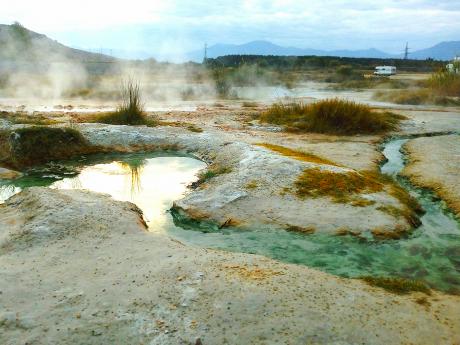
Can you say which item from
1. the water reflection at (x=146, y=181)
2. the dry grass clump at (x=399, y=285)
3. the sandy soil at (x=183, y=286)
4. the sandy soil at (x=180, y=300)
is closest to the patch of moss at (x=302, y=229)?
the sandy soil at (x=183, y=286)

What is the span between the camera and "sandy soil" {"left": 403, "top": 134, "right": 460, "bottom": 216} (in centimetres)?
684

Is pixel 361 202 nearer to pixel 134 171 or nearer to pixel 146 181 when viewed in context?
pixel 146 181

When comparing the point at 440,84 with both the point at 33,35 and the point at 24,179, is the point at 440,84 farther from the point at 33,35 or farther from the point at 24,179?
the point at 33,35

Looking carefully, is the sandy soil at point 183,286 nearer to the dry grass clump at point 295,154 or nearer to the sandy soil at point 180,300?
the sandy soil at point 180,300

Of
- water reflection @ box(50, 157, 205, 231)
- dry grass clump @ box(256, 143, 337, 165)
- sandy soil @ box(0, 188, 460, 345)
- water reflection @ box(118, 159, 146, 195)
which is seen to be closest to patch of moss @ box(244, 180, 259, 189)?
water reflection @ box(50, 157, 205, 231)

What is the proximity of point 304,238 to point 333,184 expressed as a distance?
1.44 meters

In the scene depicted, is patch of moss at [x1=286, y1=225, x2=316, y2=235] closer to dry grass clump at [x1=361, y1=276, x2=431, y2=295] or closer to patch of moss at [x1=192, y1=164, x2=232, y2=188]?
dry grass clump at [x1=361, y1=276, x2=431, y2=295]

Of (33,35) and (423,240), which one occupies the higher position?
(33,35)

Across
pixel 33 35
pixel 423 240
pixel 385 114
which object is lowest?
pixel 423 240

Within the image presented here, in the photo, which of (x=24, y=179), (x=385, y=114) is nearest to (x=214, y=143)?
(x=24, y=179)

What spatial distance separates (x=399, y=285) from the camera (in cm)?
409

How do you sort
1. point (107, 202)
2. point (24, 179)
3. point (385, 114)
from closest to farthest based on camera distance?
point (107, 202) < point (24, 179) < point (385, 114)

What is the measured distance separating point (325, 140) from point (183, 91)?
13207 millimetres

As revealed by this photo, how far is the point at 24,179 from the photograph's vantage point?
7.59 m
